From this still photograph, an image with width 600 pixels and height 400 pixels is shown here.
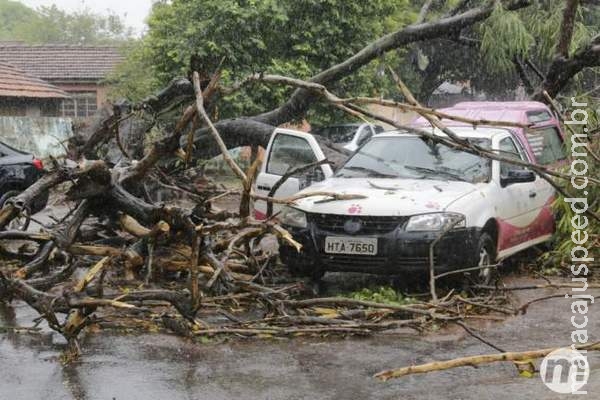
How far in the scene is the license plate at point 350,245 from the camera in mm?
7129

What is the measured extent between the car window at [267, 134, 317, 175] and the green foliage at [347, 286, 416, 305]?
2.87 meters

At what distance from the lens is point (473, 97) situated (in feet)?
119

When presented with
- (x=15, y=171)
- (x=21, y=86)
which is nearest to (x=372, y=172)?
(x=15, y=171)

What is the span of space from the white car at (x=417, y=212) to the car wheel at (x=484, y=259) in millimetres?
11

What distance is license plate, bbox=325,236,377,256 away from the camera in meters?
7.13

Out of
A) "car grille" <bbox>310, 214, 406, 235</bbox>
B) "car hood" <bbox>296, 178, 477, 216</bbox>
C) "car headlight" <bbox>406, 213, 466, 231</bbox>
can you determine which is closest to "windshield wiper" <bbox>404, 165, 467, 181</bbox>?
"car hood" <bbox>296, 178, 477, 216</bbox>

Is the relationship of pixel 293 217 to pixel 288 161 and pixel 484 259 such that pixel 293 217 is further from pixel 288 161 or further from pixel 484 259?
pixel 288 161

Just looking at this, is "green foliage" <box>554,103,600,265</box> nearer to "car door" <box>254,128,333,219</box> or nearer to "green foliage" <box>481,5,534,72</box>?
"car door" <box>254,128,333,219</box>

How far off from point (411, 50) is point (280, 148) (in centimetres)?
2180

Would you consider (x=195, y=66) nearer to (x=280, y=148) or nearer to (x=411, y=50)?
(x=280, y=148)

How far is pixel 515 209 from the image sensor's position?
8.41 metres

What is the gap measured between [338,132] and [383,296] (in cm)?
1358

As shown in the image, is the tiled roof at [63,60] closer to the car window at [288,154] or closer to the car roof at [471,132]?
the car window at [288,154]

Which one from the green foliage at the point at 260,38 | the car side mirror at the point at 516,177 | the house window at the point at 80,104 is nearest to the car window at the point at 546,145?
the car side mirror at the point at 516,177
